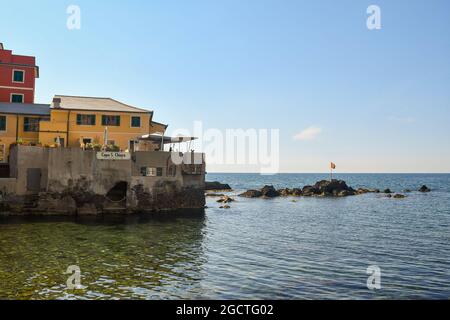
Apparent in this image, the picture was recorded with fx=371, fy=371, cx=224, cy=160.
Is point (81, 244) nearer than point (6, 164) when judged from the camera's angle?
Yes

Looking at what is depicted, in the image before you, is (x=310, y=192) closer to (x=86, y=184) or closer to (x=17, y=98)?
(x=86, y=184)

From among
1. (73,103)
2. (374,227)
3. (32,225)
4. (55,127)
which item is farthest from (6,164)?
(374,227)

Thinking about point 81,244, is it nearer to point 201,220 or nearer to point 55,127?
point 201,220

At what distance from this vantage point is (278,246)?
2538 cm

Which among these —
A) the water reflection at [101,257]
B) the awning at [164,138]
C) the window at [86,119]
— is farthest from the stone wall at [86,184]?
the window at [86,119]

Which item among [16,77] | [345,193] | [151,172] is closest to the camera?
[151,172]

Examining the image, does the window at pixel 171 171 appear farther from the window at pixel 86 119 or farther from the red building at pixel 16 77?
the red building at pixel 16 77

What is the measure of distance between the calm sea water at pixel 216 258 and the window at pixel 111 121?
517 inches

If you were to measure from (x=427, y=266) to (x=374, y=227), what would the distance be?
16020 millimetres

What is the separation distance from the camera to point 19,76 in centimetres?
5038

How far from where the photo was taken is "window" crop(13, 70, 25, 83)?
50.2 meters

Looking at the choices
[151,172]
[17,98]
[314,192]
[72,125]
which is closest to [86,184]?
[151,172]

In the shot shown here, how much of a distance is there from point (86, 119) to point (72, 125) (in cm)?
169

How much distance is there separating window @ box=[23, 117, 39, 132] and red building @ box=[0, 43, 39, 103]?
8.43 m
